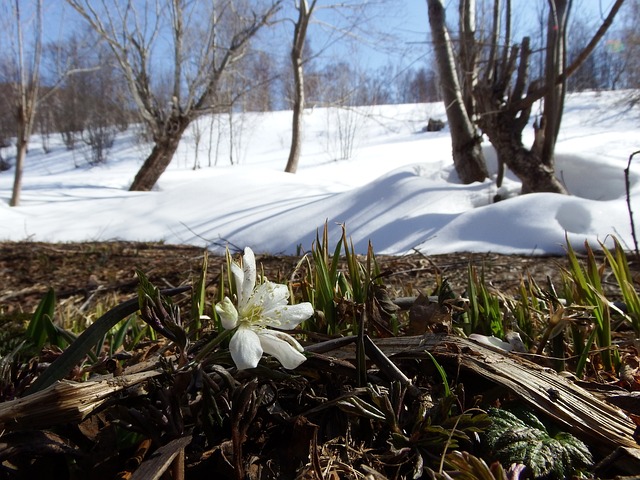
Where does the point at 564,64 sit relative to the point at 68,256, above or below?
above

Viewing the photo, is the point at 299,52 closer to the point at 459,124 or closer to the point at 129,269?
the point at 459,124

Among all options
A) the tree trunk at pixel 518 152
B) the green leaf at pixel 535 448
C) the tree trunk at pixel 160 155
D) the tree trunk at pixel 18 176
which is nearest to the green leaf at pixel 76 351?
the green leaf at pixel 535 448

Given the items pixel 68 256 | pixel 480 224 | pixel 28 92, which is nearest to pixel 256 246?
pixel 68 256

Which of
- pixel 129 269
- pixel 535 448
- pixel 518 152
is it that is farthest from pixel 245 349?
pixel 518 152

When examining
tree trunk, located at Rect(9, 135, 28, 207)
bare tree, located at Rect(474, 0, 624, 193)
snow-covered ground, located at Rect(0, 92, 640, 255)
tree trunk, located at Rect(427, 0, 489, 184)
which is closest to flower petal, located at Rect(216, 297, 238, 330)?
snow-covered ground, located at Rect(0, 92, 640, 255)

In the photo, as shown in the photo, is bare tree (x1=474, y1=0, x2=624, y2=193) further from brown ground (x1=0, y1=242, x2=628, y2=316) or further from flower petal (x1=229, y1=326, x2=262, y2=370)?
A: flower petal (x1=229, y1=326, x2=262, y2=370)

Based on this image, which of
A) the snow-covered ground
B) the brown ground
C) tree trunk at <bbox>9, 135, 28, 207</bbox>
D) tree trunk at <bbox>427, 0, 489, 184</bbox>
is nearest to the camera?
the brown ground

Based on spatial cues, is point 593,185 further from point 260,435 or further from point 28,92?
point 28,92
